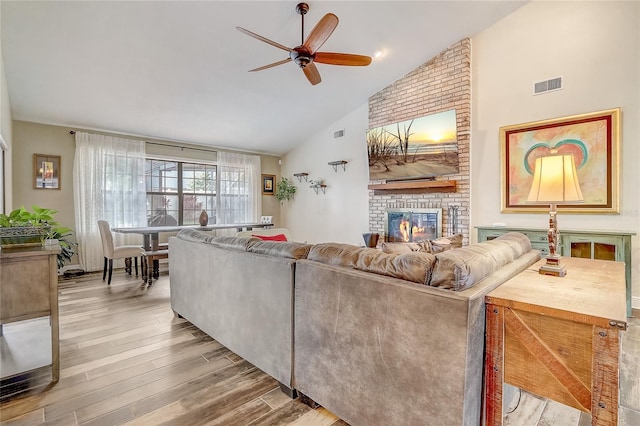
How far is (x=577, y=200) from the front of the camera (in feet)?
5.12

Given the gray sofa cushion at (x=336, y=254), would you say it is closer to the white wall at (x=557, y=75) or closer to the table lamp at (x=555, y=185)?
the table lamp at (x=555, y=185)

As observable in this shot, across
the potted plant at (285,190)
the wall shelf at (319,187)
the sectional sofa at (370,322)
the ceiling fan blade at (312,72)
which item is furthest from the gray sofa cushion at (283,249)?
the potted plant at (285,190)

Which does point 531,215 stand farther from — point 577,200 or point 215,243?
point 215,243

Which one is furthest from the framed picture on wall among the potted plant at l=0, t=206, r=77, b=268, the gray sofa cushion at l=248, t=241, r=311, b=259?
the gray sofa cushion at l=248, t=241, r=311, b=259

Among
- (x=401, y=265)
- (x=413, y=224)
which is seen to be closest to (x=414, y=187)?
(x=413, y=224)

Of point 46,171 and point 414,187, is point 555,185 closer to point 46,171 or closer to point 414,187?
point 414,187

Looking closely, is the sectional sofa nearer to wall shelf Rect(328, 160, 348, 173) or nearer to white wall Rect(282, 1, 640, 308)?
white wall Rect(282, 1, 640, 308)

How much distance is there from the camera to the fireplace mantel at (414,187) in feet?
14.4

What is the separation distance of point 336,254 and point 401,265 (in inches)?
15.0

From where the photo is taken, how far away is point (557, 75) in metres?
3.66

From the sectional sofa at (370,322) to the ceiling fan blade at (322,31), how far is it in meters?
1.88

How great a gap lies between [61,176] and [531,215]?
6792 millimetres

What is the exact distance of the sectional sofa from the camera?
44.7 inches

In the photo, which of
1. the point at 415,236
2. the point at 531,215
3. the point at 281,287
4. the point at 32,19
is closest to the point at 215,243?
the point at 281,287
